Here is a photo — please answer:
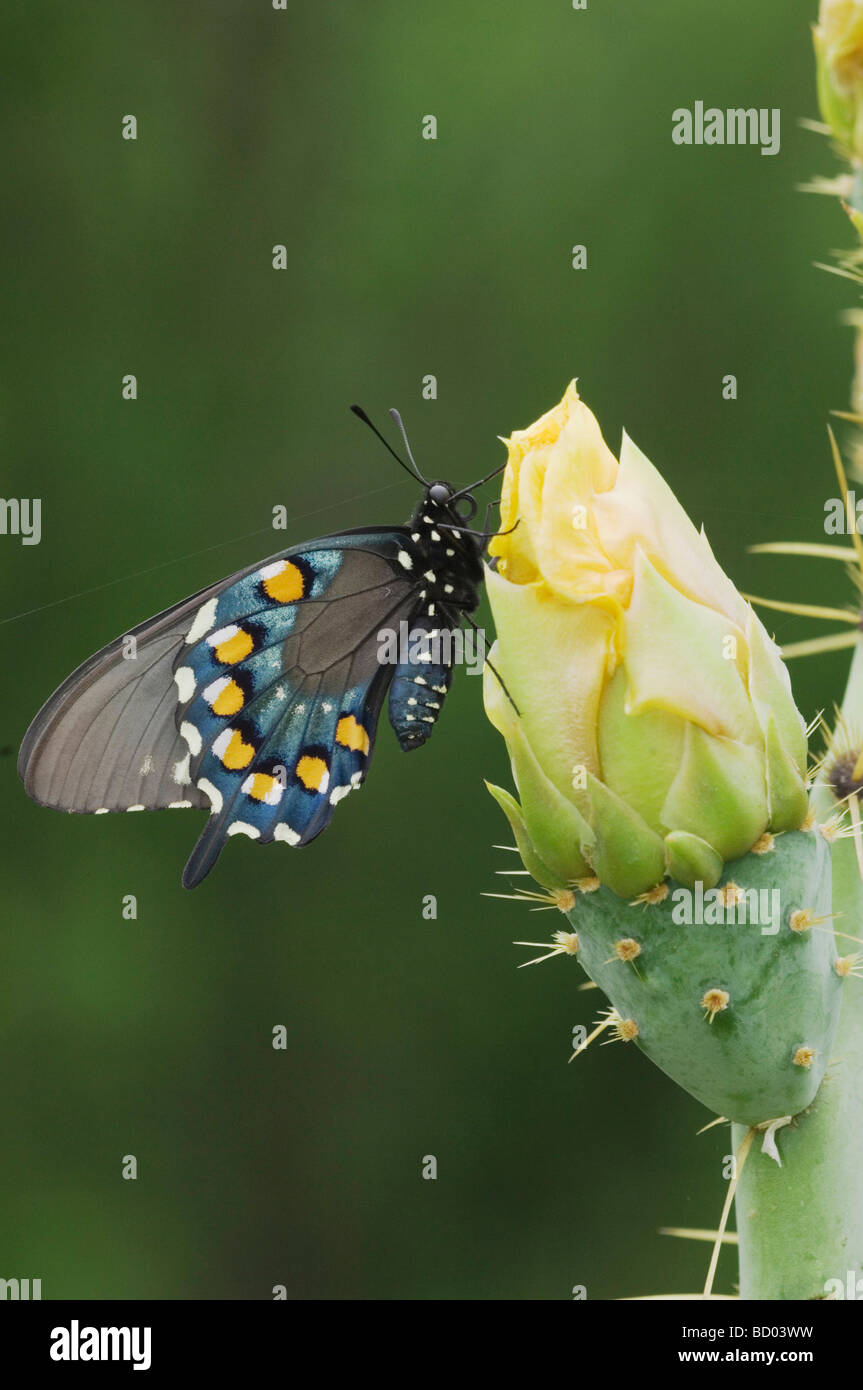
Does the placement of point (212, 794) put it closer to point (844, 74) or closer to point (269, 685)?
point (269, 685)

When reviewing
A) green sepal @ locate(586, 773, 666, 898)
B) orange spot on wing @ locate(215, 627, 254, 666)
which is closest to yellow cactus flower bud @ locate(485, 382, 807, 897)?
green sepal @ locate(586, 773, 666, 898)

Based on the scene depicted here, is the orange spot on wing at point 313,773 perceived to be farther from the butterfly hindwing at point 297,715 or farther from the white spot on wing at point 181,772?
the white spot on wing at point 181,772

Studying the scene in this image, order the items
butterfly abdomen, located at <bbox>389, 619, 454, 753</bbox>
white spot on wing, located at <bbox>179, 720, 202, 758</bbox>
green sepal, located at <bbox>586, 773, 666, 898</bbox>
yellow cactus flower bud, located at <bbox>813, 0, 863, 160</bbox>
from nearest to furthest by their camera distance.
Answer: yellow cactus flower bud, located at <bbox>813, 0, 863, 160</bbox>
green sepal, located at <bbox>586, 773, 666, 898</bbox>
butterfly abdomen, located at <bbox>389, 619, 454, 753</bbox>
white spot on wing, located at <bbox>179, 720, 202, 758</bbox>

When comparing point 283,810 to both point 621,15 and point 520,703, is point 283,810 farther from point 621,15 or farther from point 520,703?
point 621,15

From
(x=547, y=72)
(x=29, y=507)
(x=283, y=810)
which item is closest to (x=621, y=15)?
(x=547, y=72)

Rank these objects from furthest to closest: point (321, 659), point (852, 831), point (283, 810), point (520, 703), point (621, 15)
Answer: point (621, 15)
point (321, 659)
point (283, 810)
point (852, 831)
point (520, 703)

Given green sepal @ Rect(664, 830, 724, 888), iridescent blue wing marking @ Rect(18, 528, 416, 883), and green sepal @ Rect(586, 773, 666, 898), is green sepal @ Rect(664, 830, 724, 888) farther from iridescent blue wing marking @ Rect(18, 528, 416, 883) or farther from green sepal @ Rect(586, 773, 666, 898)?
iridescent blue wing marking @ Rect(18, 528, 416, 883)
